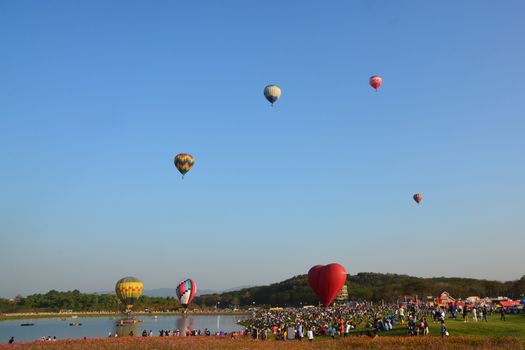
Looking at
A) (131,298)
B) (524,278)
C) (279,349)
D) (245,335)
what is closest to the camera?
(279,349)

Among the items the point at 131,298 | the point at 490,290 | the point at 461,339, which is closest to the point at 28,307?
the point at 131,298

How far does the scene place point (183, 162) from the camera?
6212 centimetres

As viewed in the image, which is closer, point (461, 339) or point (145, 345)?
point (461, 339)

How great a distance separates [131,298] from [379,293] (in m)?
82.7

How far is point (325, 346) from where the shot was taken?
2894 centimetres

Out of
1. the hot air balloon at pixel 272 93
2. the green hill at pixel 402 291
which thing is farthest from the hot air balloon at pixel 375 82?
the green hill at pixel 402 291

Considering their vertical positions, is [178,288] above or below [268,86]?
below

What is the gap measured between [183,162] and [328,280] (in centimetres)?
2369

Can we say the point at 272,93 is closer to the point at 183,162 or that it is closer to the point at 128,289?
the point at 183,162

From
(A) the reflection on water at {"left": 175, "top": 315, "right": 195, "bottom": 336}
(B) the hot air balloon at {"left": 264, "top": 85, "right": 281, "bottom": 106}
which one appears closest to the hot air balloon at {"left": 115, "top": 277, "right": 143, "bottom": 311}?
(A) the reflection on water at {"left": 175, "top": 315, "right": 195, "bottom": 336}

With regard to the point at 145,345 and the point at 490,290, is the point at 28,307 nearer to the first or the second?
the point at 490,290

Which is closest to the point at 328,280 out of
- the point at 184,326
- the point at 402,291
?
the point at 184,326

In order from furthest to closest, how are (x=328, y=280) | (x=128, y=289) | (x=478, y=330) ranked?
(x=128, y=289) → (x=328, y=280) → (x=478, y=330)

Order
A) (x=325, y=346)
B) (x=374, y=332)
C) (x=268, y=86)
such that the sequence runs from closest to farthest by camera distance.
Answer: (x=325, y=346) < (x=374, y=332) < (x=268, y=86)
